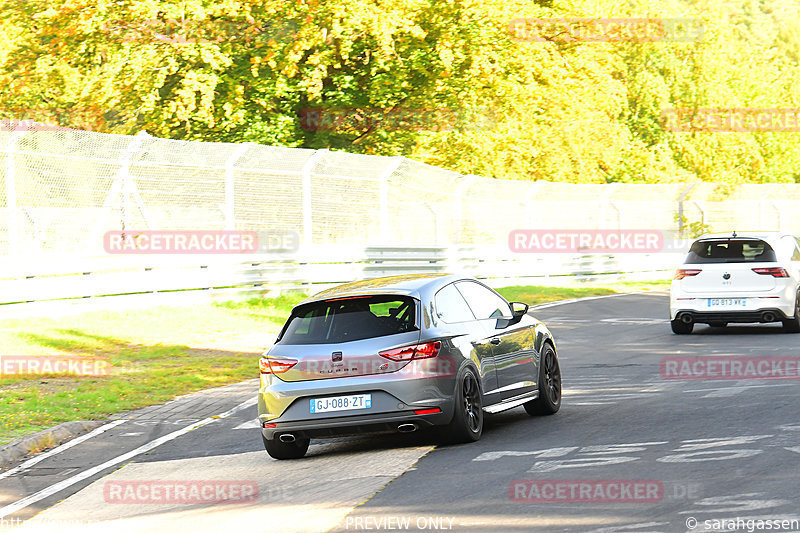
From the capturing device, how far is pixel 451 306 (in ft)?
31.8

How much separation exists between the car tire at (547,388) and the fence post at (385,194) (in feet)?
53.5

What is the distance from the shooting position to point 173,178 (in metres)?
22.7

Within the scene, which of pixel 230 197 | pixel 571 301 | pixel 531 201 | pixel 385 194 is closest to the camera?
pixel 230 197

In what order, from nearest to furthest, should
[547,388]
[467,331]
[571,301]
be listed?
[467,331], [547,388], [571,301]

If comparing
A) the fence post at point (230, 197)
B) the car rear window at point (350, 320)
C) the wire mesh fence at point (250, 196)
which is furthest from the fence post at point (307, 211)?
the car rear window at point (350, 320)

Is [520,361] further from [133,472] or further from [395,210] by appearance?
[395,210]

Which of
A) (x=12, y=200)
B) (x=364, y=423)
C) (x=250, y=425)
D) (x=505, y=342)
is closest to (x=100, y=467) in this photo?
(x=250, y=425)

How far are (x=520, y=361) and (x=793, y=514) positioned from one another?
13.6 feet

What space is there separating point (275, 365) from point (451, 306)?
155cm

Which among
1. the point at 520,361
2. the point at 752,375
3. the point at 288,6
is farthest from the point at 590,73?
the point at 520,361

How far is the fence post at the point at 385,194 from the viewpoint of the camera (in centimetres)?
2700

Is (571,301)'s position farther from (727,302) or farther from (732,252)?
(727,302)

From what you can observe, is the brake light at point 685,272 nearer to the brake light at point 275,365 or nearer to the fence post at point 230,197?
the fence post at point 230,197

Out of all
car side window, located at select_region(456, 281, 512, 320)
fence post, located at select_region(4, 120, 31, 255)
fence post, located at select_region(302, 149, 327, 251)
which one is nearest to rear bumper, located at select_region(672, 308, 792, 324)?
car side window, located at select_region(456, 281, 512, 320)
